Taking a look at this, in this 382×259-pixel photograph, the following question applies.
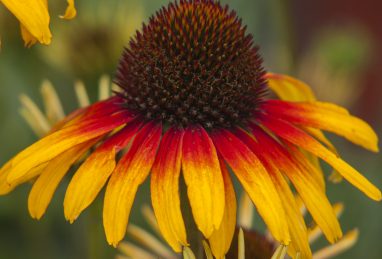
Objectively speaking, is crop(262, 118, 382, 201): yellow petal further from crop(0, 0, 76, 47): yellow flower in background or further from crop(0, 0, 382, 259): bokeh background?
crop(0, 0, 382, 259): bokeh background

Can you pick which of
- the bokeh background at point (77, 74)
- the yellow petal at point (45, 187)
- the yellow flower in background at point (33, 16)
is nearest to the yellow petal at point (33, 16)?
the yellow flower in background at point (33, 16)

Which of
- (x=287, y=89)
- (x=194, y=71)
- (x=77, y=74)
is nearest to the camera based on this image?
(x=194, y=71)

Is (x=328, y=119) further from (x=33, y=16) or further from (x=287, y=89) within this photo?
(x=33, y=16)

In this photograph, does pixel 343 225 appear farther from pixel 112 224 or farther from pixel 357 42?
pixel 112 224

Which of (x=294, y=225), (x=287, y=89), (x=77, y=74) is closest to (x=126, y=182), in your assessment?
(x=294, y=225)

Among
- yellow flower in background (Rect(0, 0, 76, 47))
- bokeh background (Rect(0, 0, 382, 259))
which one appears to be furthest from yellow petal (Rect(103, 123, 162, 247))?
bokeh background (Rect(0, 0, 382, 259))

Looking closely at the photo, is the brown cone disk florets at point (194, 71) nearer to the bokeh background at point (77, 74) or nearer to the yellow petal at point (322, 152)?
the yellow petal at point (322, 152)
